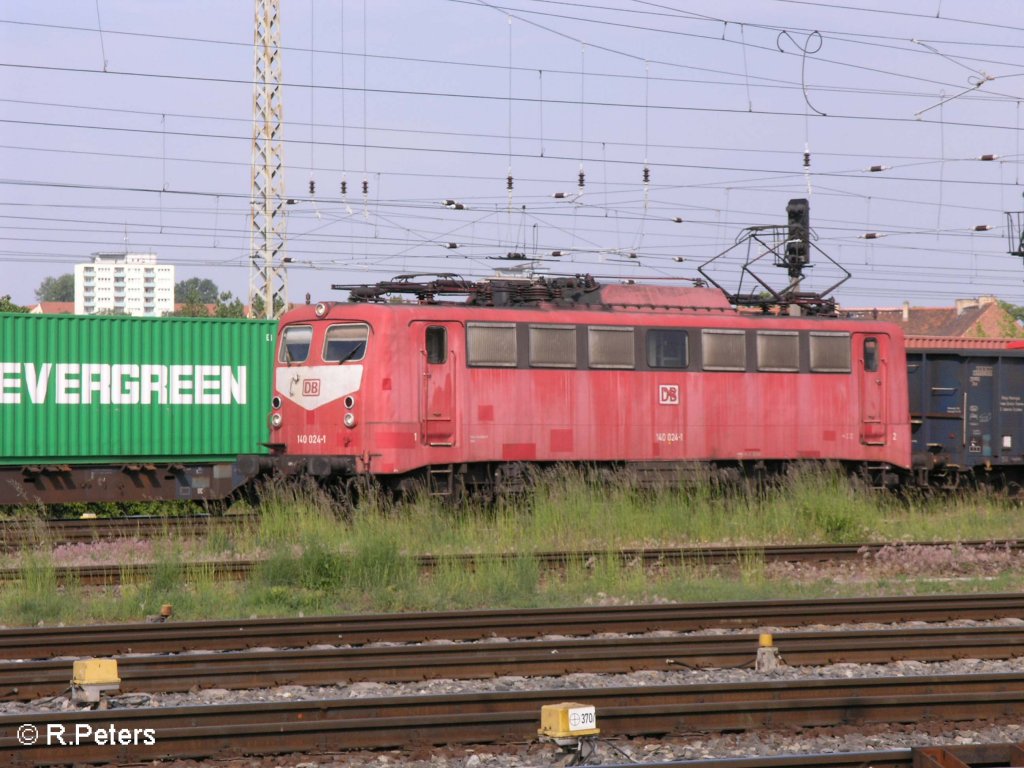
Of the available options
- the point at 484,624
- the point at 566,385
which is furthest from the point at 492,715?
the point at 566,385

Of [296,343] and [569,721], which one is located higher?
[296,343]

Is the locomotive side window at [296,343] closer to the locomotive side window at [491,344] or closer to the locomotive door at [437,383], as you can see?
the locomotive door at [437,383]

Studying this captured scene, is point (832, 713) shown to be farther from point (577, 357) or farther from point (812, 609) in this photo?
point (577, 357)

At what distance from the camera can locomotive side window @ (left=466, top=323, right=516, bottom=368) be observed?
1712cm

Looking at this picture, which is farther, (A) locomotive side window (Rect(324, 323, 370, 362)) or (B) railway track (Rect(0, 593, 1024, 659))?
(A) locomotive side window (Rect(324, 323, 370, 362))

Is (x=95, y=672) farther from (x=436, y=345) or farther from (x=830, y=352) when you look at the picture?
(x=830, y=352)

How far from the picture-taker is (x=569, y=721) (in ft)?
20.4

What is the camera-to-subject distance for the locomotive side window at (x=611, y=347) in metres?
17.9

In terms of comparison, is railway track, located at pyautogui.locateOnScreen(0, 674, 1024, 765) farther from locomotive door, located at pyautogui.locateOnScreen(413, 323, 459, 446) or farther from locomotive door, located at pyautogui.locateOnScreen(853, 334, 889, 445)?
locomotive door, located at pyautogui.locateOnScreen(853, 334, 889, 445)

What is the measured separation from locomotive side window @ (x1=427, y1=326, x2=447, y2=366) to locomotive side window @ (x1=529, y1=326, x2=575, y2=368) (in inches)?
51.0

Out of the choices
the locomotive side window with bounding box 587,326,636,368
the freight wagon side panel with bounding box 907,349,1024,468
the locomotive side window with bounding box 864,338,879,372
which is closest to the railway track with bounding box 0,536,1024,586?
the locomotive side window with bounding box 587,326,636,368

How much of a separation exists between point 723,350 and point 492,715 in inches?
484

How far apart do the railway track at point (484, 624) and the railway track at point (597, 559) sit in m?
2.18

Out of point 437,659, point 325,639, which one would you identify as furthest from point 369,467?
point 437,659
